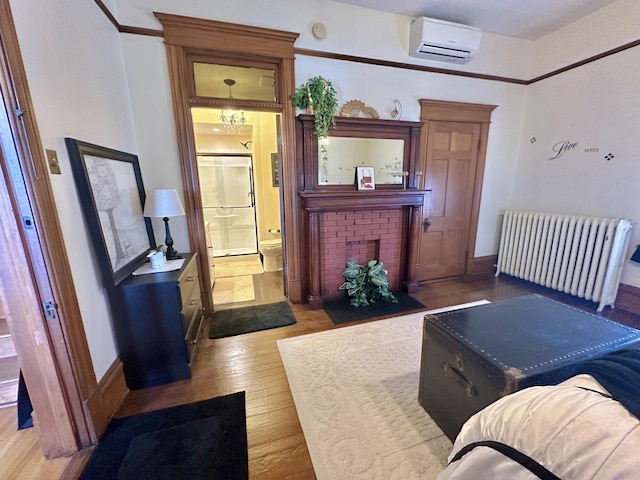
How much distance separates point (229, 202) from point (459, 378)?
4.87 metres

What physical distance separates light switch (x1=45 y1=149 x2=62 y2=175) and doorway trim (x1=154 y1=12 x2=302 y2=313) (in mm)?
→ 1125

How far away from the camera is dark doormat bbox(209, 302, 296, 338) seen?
98.3 inches

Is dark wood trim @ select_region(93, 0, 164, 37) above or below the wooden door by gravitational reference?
above

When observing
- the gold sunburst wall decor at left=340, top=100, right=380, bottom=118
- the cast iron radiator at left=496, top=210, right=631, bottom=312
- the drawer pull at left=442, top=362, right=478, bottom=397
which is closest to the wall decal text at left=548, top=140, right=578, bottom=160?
the cast iron radiator at left=496, top=210, right=631, bottom=312

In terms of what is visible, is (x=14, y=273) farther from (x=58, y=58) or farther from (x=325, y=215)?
(x=325, y=215)

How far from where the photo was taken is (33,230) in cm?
117

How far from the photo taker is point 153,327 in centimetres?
179

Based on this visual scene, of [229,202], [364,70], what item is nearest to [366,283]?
[364,70]

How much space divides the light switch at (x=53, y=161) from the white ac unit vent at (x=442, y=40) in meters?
3.17

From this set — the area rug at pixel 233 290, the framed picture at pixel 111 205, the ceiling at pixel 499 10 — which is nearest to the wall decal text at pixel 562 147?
the ceiling at pixel 499 10

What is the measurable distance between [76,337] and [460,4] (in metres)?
4.01

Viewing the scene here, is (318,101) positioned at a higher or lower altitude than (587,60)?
lower

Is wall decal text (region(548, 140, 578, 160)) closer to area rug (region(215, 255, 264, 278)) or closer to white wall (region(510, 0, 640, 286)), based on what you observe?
white wall (region(510, 0, 640, 286))

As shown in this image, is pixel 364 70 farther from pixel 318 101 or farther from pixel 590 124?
pixel 590 124
